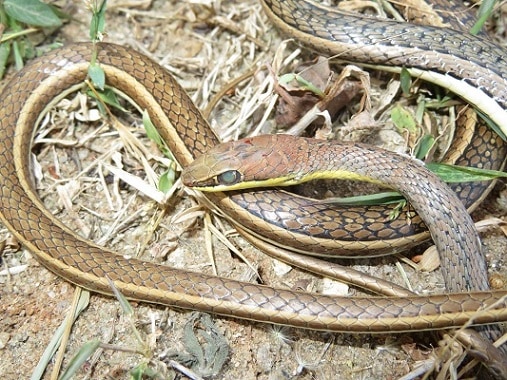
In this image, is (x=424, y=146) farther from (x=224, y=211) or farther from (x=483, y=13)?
(x=224, y=211)

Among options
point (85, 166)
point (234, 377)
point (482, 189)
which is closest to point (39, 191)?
point (85, 166)

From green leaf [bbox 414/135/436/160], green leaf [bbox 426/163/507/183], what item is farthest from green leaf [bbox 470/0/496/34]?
green leaf [bbox 426/163/507/183]

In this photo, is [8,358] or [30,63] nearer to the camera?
[8,358]

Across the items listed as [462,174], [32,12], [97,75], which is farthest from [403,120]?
[32,12]

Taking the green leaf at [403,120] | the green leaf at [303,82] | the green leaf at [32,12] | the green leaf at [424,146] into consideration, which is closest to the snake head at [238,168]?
the green leaf at [303,82]

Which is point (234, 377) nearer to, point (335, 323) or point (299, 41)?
point (335, 323)

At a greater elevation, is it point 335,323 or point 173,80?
point 173,80
